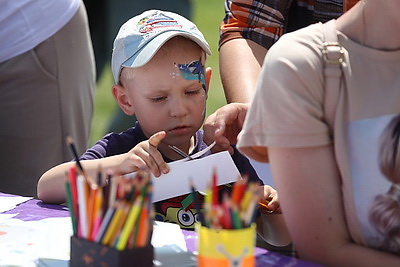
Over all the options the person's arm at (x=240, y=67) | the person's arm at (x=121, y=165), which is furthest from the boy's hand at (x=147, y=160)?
the person's arm at (x=240, y=67)

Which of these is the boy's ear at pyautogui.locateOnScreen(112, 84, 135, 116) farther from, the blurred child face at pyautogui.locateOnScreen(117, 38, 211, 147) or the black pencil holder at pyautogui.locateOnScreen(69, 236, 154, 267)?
the black pencil holder at pyautogui.locateOnScreen(69, 236, 154, 267)

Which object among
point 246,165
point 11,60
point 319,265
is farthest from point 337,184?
point 11,60

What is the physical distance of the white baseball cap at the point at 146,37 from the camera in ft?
7.24

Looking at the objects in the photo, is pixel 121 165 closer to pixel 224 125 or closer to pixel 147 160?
pixel 147 160

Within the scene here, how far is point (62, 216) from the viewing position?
2.02 metres

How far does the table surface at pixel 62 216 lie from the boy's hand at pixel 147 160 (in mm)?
→ 191

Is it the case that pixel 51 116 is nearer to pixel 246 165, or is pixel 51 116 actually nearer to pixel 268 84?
pixel 246 165

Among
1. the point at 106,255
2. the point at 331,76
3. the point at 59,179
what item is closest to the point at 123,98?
the point at 59,179

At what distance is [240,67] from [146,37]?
15.2 inches

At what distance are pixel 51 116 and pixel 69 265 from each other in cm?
156

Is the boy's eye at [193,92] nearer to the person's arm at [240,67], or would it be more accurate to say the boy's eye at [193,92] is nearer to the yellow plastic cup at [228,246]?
the person's arm at [240,67]

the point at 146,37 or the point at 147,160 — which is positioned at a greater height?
the point at 146,37

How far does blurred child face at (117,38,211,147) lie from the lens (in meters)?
2.21

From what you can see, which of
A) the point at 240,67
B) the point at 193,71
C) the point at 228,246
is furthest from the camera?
the point at 240,67
